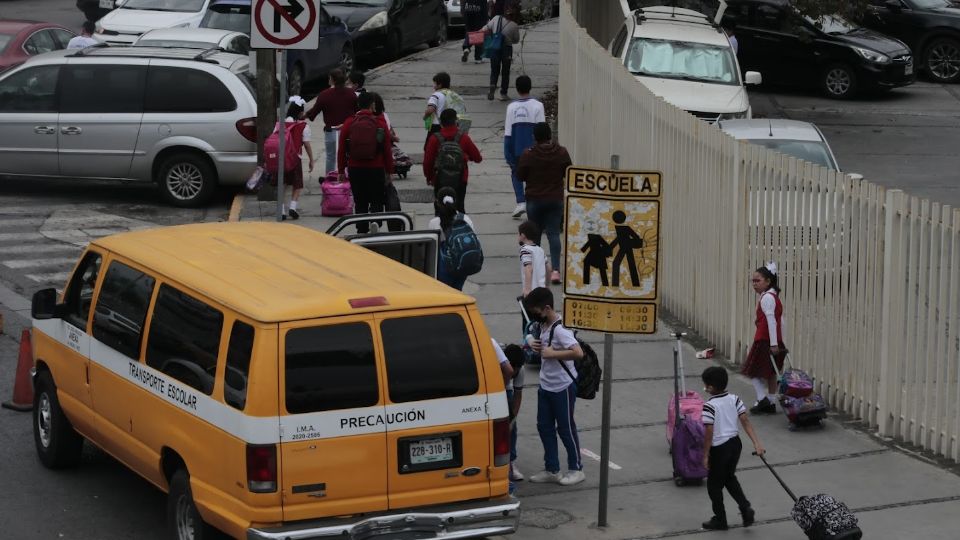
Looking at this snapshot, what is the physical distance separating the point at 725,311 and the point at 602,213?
181 inches

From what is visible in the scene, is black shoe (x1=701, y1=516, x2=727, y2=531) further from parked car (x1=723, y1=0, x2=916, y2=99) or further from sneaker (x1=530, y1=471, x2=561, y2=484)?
parked car (x1=723, y1=0, x2=916, y2=99)

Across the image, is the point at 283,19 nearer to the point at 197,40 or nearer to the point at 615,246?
the point at 615,246

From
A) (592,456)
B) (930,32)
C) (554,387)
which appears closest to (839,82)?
(930,32)

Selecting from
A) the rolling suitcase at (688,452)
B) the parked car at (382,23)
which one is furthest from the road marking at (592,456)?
the parked car at (382,23)

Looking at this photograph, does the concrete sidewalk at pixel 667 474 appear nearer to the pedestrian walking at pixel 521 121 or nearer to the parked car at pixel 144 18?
the pedestrian walking at pixel 521 121

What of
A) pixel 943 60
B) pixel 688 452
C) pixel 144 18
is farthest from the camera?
pixel 943 60

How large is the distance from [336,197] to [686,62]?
6478 millimetres

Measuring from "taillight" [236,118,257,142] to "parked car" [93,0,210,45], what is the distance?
24.2 feet

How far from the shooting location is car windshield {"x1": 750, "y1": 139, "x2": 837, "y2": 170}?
55.0ft

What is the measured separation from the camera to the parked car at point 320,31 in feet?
81.0

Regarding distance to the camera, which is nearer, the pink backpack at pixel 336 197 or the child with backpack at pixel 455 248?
the child with backpack at pixel 455 248

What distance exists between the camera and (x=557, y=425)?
10.4 metres

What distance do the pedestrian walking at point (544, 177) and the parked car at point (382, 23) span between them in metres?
13.6

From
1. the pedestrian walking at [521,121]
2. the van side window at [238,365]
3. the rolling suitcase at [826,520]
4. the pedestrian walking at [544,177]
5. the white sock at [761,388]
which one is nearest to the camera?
the van side window at [238,365]
